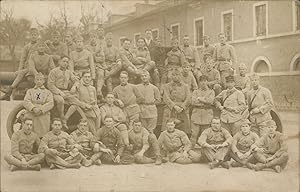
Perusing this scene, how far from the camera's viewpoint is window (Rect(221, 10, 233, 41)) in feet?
16.4

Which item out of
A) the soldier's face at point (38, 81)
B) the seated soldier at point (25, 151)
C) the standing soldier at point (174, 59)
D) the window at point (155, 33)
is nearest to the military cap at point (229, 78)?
the standing soldier at point (174, 59)

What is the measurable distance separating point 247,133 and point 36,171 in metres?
2.21

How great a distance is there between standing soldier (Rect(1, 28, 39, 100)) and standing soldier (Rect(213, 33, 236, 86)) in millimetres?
1883

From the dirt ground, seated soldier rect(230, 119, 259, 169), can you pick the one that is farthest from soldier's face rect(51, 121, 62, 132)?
seated soldier rect(230, 119, 259, 169)

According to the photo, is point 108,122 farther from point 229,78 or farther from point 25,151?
point 229,78

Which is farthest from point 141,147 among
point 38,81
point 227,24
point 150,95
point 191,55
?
point 227,24

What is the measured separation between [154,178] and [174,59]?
51.8 inches

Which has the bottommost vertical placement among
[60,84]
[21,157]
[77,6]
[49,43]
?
[21,157]

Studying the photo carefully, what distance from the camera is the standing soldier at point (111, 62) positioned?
4.93 meters

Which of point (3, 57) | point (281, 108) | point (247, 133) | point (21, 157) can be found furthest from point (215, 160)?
point (3, 57)

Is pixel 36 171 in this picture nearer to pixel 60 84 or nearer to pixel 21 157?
pixel 21 157

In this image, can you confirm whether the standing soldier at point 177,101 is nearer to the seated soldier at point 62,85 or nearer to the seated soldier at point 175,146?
the seated soldier at point 175,146

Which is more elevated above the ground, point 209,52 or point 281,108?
point 209,52

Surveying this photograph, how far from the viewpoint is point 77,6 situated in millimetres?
4641
